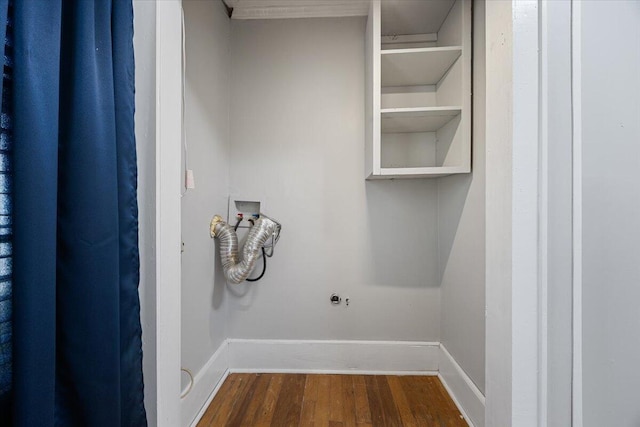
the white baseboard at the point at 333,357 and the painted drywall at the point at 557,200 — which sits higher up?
the painted drywall at the point at 557,200

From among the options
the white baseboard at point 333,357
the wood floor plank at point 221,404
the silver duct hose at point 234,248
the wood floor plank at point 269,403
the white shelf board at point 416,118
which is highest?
the white shelf board at point 416,118

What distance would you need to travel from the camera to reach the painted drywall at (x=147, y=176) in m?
0.83

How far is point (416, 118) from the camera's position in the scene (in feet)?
5.51

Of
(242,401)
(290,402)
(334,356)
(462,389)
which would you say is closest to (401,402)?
(462,389)

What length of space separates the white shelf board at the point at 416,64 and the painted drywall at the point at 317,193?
251 millimetres

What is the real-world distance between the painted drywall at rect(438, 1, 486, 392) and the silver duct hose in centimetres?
115

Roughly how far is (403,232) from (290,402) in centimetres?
122

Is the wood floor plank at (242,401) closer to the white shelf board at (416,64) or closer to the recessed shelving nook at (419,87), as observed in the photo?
the recessed shelving nook at (419,87)

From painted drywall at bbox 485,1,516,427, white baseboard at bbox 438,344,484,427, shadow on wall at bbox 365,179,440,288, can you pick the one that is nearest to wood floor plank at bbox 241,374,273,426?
shadow on wall at bbox 365,179,440,288

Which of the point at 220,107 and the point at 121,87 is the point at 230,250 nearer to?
the point at 220,107

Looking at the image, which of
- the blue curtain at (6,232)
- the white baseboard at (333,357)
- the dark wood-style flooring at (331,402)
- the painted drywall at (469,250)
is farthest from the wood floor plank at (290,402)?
the blue curtain at (6,232)

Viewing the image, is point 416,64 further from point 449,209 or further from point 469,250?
point 469,250

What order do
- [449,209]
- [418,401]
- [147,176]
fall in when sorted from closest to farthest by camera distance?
[147,176] < [418,401] < [449,209]

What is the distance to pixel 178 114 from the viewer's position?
0.92m
